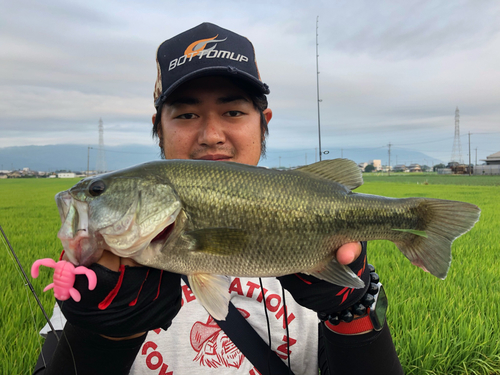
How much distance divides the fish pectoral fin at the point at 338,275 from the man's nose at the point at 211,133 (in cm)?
118

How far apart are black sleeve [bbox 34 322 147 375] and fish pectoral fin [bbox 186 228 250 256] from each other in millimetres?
747

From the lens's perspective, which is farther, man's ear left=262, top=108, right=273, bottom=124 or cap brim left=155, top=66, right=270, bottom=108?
man's ear left=262, top=108, right=273, bottom=124

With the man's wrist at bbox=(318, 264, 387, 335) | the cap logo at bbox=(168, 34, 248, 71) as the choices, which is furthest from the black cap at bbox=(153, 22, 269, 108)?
the man's wrist at bbox=(318, 264, 387, 335)

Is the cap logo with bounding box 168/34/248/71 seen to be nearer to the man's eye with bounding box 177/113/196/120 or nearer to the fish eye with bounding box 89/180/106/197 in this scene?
the man's eye with bounding box 177/113/196/120

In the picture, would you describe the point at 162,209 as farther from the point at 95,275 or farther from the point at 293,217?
the point at 293,217

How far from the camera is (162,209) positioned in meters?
1.68

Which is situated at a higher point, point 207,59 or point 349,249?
point 207,59

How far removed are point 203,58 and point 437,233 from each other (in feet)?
6.90

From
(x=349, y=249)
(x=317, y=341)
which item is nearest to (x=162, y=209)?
(x=349, y=249)

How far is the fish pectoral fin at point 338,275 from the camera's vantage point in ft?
6.26

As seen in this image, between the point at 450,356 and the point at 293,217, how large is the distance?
8.84ft

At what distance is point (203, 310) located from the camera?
2.60 metres

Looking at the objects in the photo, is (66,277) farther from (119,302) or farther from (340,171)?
(340,171)

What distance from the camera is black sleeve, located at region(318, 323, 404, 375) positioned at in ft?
7.02
